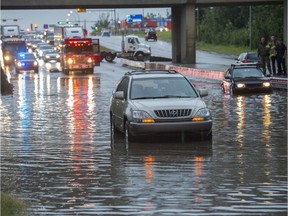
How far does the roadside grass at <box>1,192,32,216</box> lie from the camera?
409 inches

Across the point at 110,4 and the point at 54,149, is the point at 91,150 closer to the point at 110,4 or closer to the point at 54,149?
the point at 54,149

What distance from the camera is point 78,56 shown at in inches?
2660

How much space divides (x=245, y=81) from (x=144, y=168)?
75.1 ft

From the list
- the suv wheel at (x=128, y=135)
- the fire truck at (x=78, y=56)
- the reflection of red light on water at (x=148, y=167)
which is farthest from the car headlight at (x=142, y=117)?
the fire truck at (x=78, y=56)

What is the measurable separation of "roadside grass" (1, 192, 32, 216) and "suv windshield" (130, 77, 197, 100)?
807 cm

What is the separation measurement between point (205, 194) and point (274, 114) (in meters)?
15.2

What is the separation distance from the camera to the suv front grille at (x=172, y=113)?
18141mm

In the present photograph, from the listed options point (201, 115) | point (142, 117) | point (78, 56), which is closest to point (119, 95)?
point (142, 117)

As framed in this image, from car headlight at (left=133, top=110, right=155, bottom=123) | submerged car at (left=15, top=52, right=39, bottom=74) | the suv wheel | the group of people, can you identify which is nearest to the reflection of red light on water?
car headlight at (left=133, top=110, right=155, bottom=123)

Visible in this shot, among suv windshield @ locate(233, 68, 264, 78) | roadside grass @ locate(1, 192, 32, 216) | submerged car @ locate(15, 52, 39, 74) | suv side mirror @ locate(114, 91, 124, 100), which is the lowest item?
submerged car @ locate(15, 52, 39, 74)

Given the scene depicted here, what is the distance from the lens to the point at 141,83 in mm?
19891

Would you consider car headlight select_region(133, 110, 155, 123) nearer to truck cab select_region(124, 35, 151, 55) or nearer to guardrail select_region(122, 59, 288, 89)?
guardrail select_region(122, 59, 288, 89)

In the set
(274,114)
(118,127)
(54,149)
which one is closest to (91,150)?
(54,149)

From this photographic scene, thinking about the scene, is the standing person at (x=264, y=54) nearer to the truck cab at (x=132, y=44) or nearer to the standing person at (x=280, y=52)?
the standing person at (x=280, y=52)
